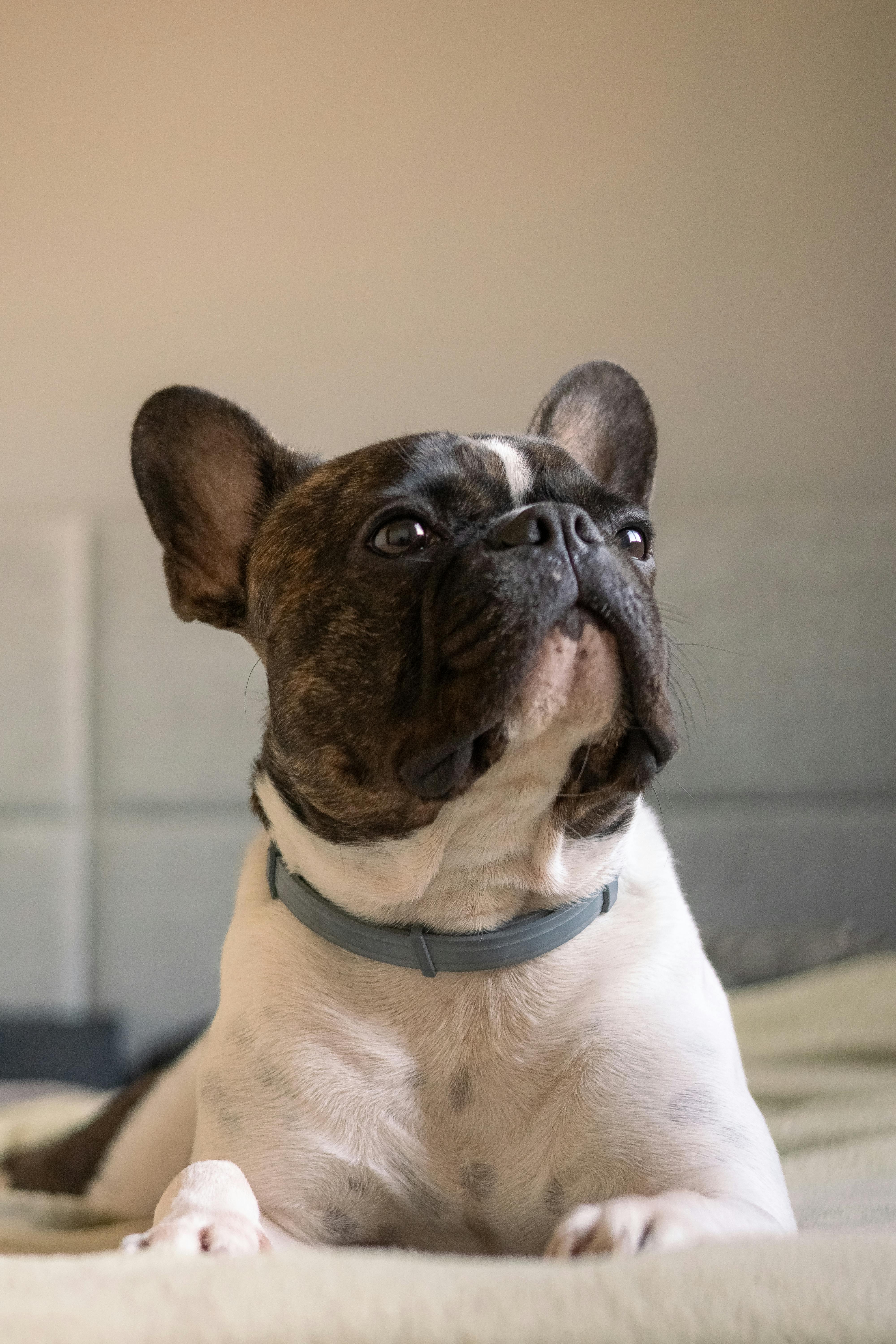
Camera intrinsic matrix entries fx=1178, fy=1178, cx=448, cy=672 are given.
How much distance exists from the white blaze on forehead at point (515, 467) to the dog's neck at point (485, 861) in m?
0.36

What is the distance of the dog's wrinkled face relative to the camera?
3.88 feet

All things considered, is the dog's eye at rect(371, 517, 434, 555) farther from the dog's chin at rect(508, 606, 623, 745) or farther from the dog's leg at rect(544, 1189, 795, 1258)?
the dog's leg at rect(544, 1189, 795, 1258)

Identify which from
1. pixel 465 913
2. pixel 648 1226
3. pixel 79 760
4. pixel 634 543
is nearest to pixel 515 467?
pixel 634 543

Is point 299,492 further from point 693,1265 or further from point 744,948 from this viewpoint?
point 744,948

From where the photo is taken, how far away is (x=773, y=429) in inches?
150

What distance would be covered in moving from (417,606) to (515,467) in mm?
266

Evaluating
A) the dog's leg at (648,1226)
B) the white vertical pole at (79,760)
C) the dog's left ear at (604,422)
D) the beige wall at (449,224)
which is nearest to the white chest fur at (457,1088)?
the dog's leg at (648,1226)

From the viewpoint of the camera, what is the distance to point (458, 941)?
1.32 m

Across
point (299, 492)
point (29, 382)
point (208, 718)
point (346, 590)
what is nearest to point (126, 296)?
point (29, 382)

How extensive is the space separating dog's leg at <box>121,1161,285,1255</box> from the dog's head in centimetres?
38

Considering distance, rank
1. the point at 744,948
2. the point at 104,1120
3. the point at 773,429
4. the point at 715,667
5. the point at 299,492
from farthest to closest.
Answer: the point at 773,429 < the point at 715,667 < the point at 744,948 < the point at 104,1120 < the point at 299,492

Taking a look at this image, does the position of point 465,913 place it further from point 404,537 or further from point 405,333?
point 405,333

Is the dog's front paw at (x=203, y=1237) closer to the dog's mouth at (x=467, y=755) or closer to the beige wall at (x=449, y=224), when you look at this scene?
the dog's mouth at (x=467, y=755)

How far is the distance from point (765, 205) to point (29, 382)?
98.9 inches
